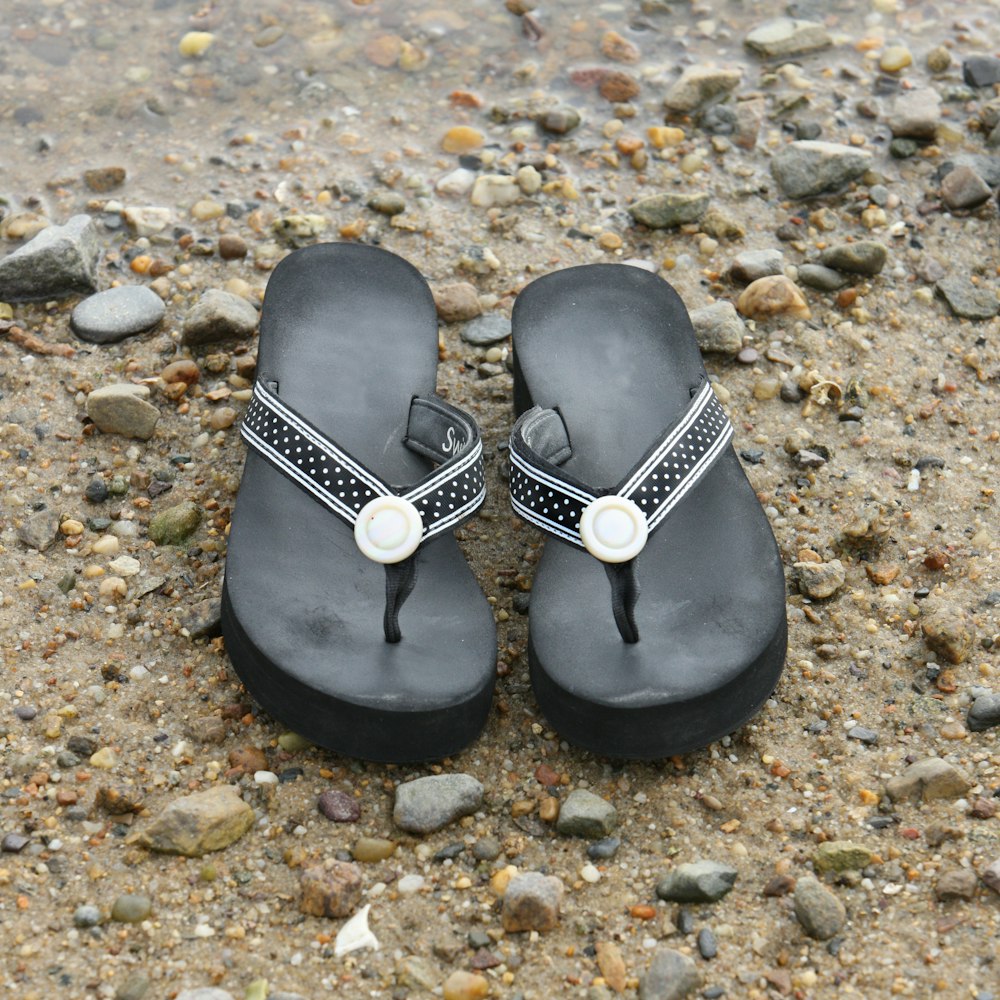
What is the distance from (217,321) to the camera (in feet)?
12.0

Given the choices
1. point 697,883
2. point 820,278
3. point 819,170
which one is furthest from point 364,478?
point 819,170

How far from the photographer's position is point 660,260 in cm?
406

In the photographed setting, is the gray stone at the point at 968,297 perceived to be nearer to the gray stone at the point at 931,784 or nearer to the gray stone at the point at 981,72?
the gray stone at the point at 981,72

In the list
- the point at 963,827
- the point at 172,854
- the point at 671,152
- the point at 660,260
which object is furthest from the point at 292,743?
the point at 671,152

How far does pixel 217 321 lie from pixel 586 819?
177cm

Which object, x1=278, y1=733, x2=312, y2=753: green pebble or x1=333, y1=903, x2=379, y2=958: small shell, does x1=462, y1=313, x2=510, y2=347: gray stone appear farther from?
x1=333, y1=903, x2=379, y2=958: small shell

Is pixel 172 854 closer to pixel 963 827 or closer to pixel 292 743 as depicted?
pixel 292 743

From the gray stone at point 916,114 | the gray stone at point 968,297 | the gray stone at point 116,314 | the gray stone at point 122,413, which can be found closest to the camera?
the gray stone at point 122,413

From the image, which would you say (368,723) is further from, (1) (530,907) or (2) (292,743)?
(1) (530,907)

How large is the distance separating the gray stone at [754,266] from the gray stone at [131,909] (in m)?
2.42

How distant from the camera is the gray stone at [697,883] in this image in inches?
95.0

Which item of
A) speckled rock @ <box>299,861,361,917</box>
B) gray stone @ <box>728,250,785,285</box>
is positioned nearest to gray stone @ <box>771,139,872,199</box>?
gray stone @ <box>728,250,785,285</box>

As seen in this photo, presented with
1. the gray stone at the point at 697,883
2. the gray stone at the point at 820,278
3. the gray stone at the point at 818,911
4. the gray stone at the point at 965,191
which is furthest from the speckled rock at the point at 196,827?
the gray stone at the point at 965,191

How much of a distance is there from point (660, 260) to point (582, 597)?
1.52 metres
